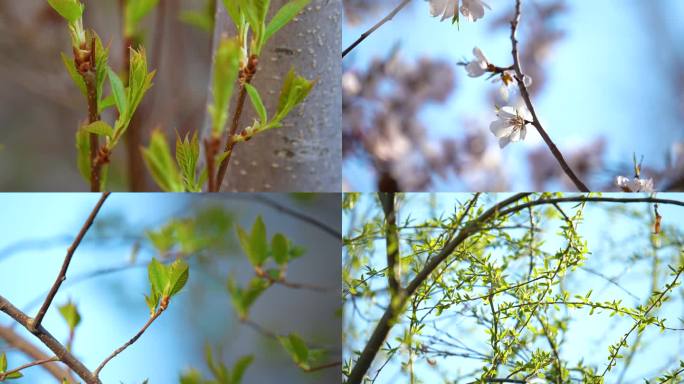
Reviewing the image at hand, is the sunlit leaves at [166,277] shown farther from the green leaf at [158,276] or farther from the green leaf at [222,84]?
the green leaf at [222,84]

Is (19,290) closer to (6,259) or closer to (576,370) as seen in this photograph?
(6,259)

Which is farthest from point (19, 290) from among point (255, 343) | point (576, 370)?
point (576, 370)

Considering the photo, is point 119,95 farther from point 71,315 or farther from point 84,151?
point 71,315

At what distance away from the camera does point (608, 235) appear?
1.93 ft

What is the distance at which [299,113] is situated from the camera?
1.73 feet

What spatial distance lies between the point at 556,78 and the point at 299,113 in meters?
0.31

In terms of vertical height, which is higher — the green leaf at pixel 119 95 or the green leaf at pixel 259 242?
the green leaf at pixel 119 95

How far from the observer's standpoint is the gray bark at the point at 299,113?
519mm

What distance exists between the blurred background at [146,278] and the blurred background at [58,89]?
0.24 meters

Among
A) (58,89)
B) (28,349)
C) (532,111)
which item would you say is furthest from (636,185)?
(58,89)

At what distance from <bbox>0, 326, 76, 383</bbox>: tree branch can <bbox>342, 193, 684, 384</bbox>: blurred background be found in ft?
0.81

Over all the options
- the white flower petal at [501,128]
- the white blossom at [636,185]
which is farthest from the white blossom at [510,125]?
Answer: the white blossom at [636,185]

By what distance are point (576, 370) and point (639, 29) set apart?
36 centimetres

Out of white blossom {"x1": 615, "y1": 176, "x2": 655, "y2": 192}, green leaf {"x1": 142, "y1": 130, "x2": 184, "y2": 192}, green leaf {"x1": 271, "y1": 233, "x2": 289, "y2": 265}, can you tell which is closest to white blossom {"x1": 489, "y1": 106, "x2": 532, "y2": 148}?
white blossom {"x1": 615, "y1": 176, "x2": 655, "y2": 192}
